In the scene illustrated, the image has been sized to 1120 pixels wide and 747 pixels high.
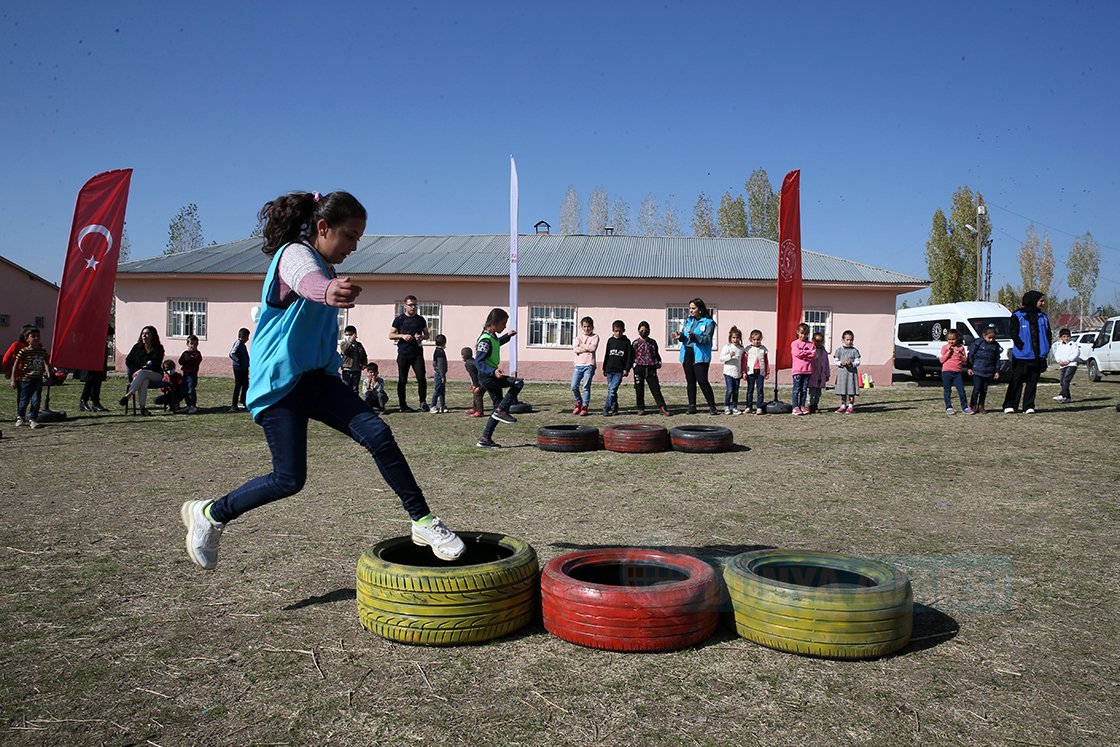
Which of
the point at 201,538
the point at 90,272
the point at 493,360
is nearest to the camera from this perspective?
the point at 201,538

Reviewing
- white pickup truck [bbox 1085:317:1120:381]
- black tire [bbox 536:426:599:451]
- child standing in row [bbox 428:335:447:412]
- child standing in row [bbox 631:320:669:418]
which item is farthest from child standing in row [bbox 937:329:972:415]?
white pickup truck [bbox 1085:317:1120:381]

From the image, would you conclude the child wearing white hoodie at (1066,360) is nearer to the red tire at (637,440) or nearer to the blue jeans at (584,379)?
the blue jeans at (584,379)

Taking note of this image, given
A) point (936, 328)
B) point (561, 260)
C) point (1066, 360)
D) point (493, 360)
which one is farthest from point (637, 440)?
point (936, 328)

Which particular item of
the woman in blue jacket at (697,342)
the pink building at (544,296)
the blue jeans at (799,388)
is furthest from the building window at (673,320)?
the woman in blue jacket at (697,342)

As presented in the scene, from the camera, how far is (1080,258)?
7969 cm

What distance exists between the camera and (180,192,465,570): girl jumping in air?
3.55 metres

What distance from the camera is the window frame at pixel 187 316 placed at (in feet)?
93.4

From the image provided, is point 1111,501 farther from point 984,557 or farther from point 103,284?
point 103,284

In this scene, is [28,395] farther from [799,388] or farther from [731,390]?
[799,388]

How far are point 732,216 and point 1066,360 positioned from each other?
3772 cm

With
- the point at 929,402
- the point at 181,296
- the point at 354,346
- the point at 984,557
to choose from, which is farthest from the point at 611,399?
the point at 181,296

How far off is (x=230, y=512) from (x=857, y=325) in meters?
25.1

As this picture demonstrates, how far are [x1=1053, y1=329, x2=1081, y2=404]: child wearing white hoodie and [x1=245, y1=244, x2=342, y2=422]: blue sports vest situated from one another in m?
18.0

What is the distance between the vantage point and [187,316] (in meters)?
28.6
